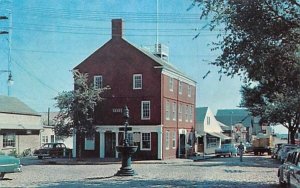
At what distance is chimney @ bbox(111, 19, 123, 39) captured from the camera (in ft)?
171

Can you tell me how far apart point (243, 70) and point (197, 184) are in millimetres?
5408

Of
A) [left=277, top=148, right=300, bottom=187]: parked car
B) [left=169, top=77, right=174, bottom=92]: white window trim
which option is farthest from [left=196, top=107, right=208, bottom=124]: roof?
[left=277, top=148, right=300, bottom=187]: parked car

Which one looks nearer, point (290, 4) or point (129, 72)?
point (290, 4)

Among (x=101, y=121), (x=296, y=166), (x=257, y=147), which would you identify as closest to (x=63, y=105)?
(x=101, y=121)

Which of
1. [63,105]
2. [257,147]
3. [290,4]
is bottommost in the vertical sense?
[257,147]

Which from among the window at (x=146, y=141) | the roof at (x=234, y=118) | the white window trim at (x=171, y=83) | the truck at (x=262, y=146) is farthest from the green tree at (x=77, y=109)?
the roof at (x=234, y=118)

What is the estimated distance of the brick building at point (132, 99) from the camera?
50469mm

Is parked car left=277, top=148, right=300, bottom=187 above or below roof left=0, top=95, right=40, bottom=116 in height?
below

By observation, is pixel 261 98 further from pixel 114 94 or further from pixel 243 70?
pixel 243 70

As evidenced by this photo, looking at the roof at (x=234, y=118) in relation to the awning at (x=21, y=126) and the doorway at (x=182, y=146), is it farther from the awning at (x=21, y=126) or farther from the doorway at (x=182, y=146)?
the awning at (x=21, y=126)

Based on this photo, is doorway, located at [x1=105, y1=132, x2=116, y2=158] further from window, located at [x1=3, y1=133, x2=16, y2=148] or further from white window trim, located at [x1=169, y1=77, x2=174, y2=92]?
window, located at [x1=3, y1=133, x2=16, y2=148]

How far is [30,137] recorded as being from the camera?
196 feet

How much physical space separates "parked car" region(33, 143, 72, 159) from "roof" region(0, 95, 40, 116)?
5.69m

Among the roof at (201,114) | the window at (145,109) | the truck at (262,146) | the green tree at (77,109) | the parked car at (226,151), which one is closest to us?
the green tree at (77,109)
